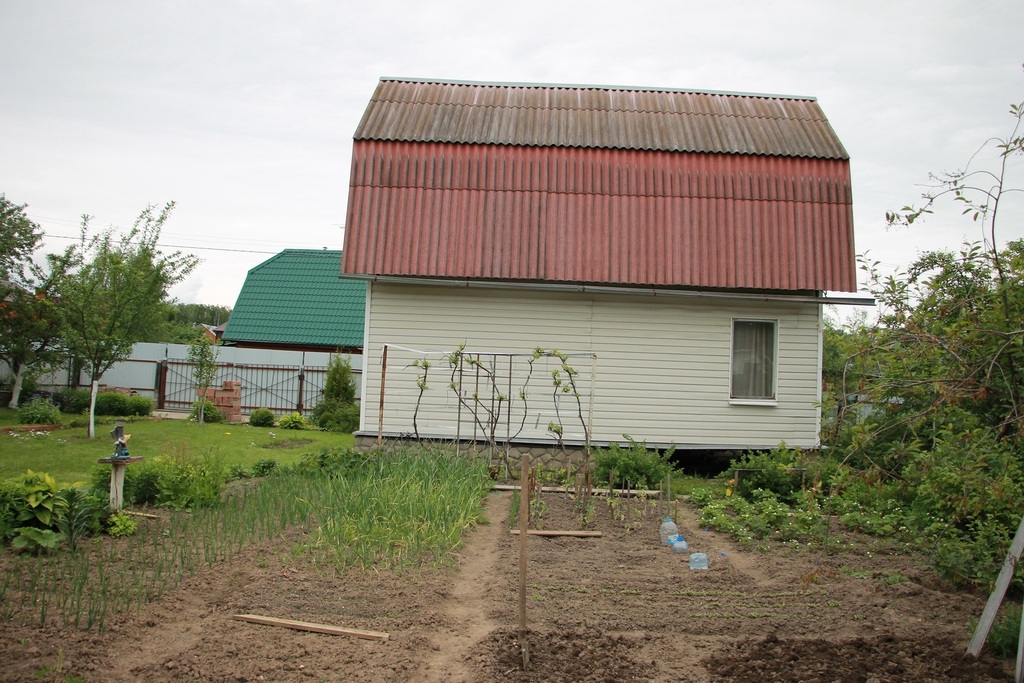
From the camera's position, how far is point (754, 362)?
1329cm

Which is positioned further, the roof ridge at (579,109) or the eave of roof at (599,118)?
the roof ridge at (579,109)

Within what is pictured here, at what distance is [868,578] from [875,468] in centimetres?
225

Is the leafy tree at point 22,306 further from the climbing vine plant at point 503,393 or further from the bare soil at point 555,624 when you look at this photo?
the bare soil at point 555,624

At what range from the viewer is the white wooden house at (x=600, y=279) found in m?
12.8

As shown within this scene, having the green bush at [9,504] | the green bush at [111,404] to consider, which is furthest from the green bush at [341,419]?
the green bush at [9,504]

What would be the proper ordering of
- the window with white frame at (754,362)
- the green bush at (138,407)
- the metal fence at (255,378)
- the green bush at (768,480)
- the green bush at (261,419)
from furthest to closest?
the metal fence at (255,378)
the green bush at (138,407)
the green bush at (261,419)
the window with white frame at (754,362)
the green bush at (768,480)

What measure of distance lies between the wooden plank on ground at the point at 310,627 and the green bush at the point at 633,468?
5.81 metres

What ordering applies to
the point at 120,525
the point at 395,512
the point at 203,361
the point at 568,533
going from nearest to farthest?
1. the point at 120,525
2. the point at 395,512
3. the point at 568,533
4. the point at 203,361

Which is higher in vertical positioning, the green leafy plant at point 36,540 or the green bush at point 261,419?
the green bush at point 261,419

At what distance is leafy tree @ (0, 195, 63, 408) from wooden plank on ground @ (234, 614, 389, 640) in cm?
1668

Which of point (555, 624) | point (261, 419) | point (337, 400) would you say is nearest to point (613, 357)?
point (555, 624)

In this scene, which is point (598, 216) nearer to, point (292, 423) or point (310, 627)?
point (310, 627)

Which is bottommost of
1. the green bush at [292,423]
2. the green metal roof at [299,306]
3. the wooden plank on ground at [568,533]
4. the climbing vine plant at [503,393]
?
the wooden plank on ground at [568,533]

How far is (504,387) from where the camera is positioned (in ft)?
42.4
